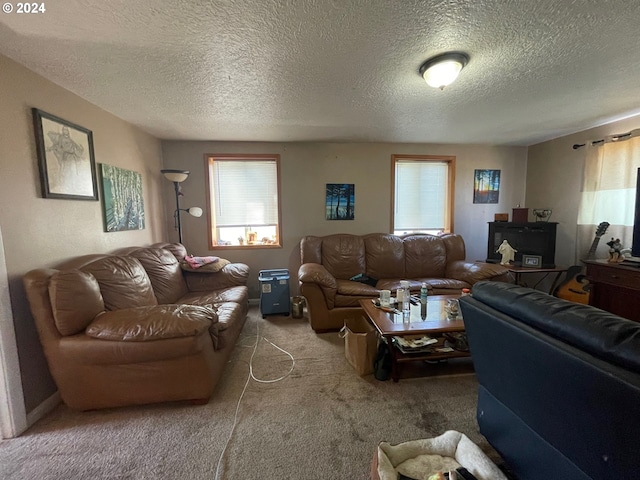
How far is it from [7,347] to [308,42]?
2.44m

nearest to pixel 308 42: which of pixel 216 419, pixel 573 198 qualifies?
pixel 216 419

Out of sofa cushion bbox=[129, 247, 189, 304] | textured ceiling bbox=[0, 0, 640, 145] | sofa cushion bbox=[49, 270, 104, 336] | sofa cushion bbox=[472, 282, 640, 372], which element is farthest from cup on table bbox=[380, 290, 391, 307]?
sofa cushion bbox=[49, 270, 104, 336]

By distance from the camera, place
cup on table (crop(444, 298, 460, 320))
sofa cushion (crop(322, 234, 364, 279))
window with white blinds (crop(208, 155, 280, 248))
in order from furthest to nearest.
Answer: window with white blinds (crop(208, 155, 280, 248))
sofa cushion (crop(322, 234, 364, 279))
cup on table (crop(444, 298, 460, 320))

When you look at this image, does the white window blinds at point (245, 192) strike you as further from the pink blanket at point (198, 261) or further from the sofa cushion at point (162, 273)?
the sofa cushion at point (162, 273)

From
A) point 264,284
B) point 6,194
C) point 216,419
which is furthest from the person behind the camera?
point 264,284

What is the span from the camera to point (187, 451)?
145cm

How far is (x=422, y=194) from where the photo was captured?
13.6ft

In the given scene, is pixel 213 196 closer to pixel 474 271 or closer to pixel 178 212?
pixel 178 212

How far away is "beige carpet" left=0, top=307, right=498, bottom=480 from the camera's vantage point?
1.35m

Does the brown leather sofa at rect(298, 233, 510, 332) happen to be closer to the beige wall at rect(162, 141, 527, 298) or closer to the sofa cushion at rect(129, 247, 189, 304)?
the beige wall at rect(162, 141, 527, 298)

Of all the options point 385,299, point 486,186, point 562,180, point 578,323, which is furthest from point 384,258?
point 578,323

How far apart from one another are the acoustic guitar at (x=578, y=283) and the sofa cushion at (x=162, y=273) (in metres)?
4.48

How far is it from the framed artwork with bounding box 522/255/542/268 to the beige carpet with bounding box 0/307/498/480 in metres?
2.25

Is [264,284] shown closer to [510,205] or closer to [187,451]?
[187,451]
